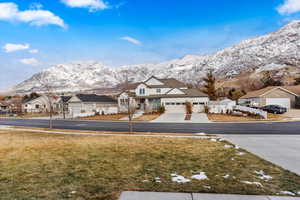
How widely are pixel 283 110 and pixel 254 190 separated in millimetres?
32428

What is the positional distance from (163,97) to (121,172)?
3029 cm

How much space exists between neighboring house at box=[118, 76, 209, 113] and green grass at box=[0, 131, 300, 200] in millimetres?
24021

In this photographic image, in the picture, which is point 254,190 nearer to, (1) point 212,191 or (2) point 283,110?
(1) point 212,191

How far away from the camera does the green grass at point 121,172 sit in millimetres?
4457


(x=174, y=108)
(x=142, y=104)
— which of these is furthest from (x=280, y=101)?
(x=142, y=104)

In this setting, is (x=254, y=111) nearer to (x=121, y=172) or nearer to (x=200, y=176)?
(x=200, y=176)

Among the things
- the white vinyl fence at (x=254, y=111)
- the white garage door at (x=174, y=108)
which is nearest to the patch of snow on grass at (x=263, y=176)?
the white vinyl fence at (x=254, y=111)

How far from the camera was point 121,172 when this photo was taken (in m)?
5.79

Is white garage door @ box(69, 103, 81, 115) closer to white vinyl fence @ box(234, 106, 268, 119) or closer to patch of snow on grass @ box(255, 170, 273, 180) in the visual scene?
white vinyl fence @ box(234, 106, 268, 119)

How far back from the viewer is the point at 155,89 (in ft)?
130

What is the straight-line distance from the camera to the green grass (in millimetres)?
4457

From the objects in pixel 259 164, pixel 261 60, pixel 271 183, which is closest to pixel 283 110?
pixel 259 164

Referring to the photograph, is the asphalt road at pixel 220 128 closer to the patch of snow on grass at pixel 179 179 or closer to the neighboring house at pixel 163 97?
the patch of snow on grass at pixel 179 179

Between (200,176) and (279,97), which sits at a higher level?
(279,97)
